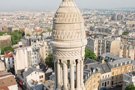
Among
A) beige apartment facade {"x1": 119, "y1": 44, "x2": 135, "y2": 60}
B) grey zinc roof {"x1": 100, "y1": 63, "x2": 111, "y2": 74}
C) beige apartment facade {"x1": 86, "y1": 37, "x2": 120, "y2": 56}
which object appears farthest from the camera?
beige apartment facade {"x1": 86, "y1": 37, "x2": 120, "y2": 56}

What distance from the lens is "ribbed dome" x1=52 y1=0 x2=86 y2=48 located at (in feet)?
29.0

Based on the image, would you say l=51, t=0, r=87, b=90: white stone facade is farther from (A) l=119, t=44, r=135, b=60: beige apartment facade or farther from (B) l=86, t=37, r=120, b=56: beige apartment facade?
(A) l=119, t=44, r=135, b=60: beige apartment facade

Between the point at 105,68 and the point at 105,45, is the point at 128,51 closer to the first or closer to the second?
the point at 105,45

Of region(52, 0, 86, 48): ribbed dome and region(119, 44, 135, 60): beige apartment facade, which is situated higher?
region(52, 0, 86, 48): ribbed dome

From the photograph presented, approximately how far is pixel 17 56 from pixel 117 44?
3751 centimetres

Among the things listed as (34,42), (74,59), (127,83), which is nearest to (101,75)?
(127,83)

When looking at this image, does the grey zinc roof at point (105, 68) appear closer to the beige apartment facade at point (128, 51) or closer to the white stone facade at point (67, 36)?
the beige apartment facade at point (128, 51)

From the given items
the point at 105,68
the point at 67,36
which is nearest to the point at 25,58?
the point at 105,68

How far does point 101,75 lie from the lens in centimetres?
4162

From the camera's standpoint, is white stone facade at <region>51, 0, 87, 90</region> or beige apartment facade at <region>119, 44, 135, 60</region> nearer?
white stone facade at <region>51, 0, 87, 90</region>

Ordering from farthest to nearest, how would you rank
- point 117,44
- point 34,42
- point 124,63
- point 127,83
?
point 34,42 < point 117,44 < point 124,63 < point 127,83

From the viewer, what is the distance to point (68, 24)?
884 centimetres

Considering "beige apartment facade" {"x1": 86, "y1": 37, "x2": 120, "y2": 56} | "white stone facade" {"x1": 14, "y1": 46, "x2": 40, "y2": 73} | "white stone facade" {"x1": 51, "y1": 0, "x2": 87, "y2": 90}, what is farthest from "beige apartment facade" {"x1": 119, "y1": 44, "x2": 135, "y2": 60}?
"white stone facade" {"x1": 51, "y1": 0, "x2": 87, "y2": 90}

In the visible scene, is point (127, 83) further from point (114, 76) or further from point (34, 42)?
point (34, 42)
